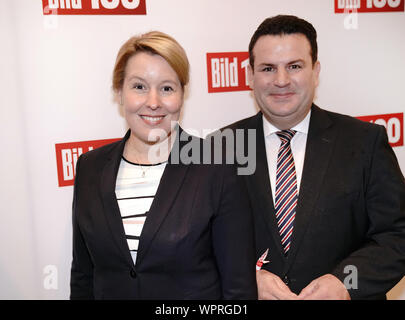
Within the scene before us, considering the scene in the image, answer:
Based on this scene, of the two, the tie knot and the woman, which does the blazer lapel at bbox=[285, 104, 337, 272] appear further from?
the woman

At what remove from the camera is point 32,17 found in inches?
86.8

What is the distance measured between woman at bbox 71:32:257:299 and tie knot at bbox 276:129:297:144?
0.46m

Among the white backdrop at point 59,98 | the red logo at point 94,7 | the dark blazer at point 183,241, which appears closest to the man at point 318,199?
the dark blazer at point 183,241

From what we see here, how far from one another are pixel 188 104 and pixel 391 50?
1461 mm

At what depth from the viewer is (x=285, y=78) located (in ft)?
6.31

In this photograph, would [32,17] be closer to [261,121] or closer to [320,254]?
[261,121]

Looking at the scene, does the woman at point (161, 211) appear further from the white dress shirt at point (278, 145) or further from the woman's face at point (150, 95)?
the white dress shirt at point (278, 145)

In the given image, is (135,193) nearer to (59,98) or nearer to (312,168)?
(312,168)

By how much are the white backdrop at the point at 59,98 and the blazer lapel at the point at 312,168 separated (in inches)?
30.9

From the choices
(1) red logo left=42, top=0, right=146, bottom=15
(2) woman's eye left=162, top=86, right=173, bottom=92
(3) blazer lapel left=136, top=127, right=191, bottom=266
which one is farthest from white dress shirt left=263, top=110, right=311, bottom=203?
(1) red logo left=42, top=0, right=146, bottom=15

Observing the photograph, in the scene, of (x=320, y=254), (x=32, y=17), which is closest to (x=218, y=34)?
(x=32, y=17)

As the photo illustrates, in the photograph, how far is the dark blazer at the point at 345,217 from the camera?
181 cm

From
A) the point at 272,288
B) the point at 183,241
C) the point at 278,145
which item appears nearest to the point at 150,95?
the point at 183,241

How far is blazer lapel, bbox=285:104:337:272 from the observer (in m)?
1.80
